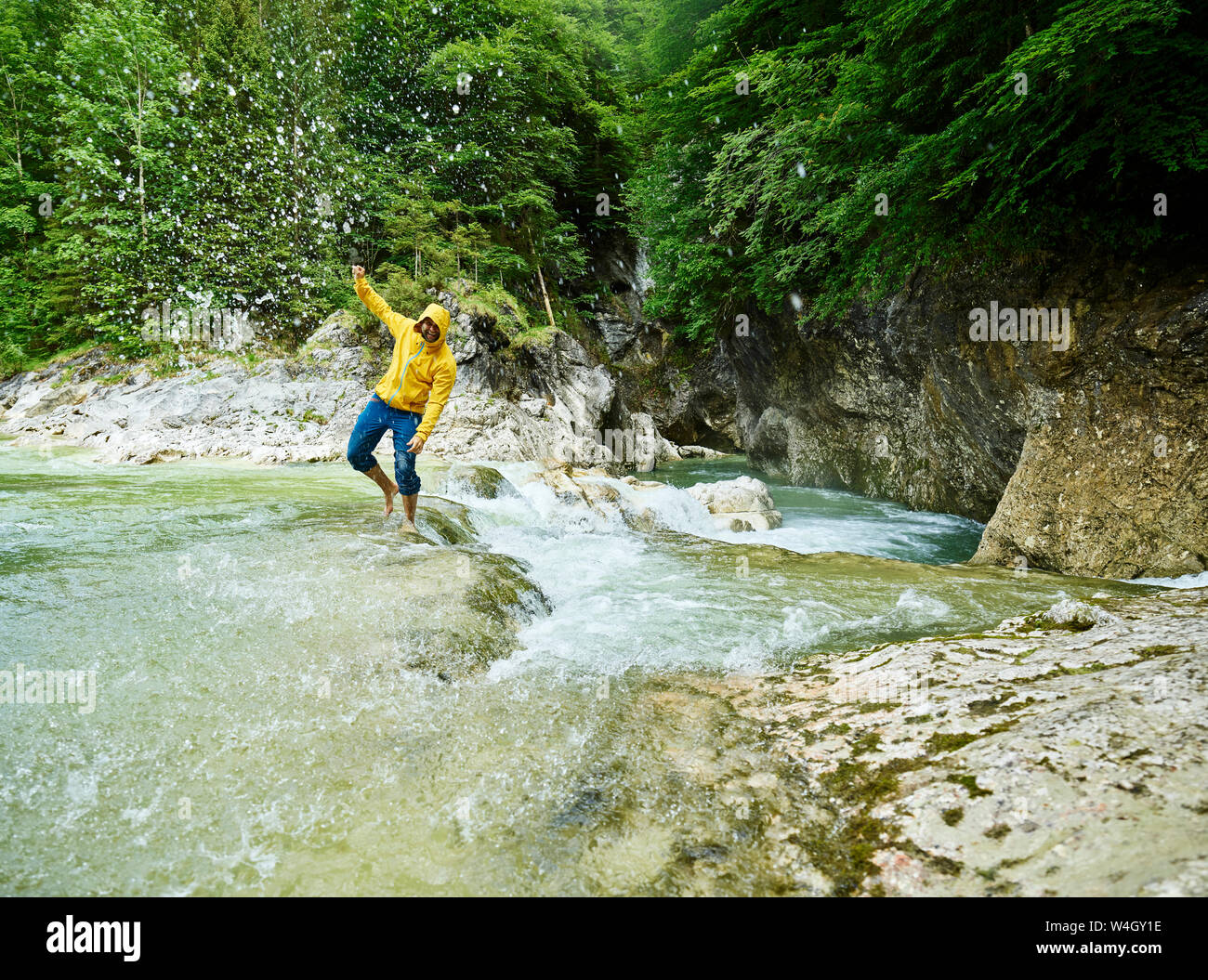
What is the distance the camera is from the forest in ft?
19.7

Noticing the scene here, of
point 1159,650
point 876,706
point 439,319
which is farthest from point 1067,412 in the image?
point 439,319

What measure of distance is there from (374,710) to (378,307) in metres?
4.26

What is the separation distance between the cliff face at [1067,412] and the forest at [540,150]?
0.64 metres

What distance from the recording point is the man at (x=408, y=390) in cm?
527

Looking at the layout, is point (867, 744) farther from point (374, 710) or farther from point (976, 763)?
point (374, 710)

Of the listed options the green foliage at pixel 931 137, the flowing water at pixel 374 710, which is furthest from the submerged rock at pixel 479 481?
the green foliage at pixel 931 137

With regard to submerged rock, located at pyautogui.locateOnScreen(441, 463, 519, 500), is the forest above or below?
above

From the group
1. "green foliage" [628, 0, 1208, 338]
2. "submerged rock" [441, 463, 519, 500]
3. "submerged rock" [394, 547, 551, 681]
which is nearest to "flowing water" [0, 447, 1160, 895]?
"submerged rock" [394, 547, 551, 681]

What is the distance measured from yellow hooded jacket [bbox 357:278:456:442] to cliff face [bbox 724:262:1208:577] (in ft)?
25.4

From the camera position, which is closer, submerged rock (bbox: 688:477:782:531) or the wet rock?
the wet rock

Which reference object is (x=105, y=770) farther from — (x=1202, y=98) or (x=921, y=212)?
(x=921, y=212)

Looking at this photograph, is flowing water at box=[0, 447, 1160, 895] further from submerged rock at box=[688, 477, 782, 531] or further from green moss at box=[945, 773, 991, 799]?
submerged rock at box=[688, 477, 782, 531]
